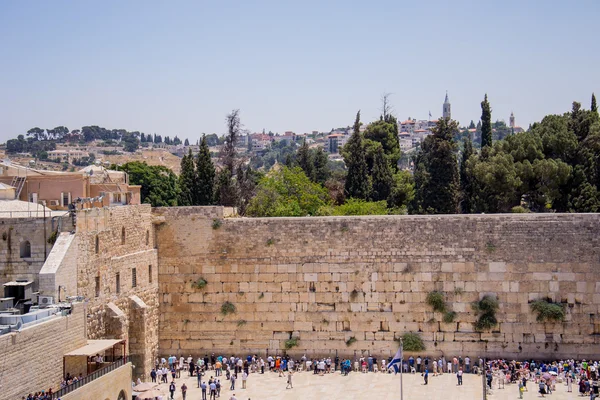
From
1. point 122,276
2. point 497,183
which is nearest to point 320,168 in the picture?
point 497,183

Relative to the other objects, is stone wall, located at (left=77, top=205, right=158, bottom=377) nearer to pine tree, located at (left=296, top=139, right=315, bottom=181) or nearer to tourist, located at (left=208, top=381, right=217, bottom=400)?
tourist, located at (left=208, top=381, right=217, bottom=400)

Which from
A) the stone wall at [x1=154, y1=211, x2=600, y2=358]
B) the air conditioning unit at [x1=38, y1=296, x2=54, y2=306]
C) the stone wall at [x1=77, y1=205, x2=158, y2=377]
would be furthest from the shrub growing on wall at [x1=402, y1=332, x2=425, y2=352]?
the air conditioning unit at [x1=38, y1=296, x2=54, y2=306]

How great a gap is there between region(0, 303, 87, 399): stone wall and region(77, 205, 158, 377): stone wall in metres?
1.47

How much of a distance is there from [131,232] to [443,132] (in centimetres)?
2063

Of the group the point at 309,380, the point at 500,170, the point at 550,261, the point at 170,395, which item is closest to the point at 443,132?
the point at 500,170

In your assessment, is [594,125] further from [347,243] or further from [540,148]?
[347,243]

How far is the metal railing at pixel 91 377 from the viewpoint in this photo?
62.1 ft

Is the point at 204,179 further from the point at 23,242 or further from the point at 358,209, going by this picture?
the point at 23,242

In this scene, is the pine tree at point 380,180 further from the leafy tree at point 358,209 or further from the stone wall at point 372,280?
the stone wall at point 372,280

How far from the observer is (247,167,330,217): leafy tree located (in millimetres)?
37250

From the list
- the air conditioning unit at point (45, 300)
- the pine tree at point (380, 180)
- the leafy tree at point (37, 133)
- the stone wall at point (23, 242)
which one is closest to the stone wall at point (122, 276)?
the stone wall at point (23, 242)

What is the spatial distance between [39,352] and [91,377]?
4.75 feet

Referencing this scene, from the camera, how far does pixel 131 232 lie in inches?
1010

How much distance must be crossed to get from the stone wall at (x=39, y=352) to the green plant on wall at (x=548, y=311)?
13.3 metres
